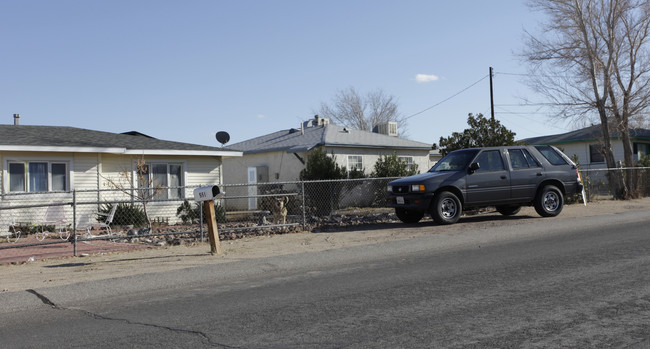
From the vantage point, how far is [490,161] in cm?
1348

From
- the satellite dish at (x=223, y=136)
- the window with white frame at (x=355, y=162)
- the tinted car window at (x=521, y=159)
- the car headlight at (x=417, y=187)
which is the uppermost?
the satellite dish at (x=223, y=136)

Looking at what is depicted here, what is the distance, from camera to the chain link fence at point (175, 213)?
41.1 feet

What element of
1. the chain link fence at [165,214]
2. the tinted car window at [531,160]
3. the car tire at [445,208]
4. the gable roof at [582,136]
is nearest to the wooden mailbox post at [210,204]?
the chain link fence at [165,214]

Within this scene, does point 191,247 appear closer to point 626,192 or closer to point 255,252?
point 255,252

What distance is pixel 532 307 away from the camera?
524 centimetres

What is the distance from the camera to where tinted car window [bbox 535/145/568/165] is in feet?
46.4

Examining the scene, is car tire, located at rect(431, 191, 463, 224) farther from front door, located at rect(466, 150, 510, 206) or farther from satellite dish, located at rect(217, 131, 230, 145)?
satellite dish, located at rect(217, 131, 230, 145)

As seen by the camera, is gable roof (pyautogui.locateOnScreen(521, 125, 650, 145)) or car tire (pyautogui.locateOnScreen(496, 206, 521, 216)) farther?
gable roof (pyautogui.locateOnScreen(521, 125, 650, 145))

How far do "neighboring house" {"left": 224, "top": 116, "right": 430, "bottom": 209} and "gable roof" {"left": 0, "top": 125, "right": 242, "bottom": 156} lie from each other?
15.1ft

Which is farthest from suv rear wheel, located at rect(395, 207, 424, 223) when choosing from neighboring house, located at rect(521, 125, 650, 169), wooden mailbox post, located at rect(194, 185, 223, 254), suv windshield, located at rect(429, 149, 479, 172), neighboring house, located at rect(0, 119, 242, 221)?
neighboring house, located at rect(521, 125, 650, 169)

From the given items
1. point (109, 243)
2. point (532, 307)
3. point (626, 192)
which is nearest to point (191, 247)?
point (109, 243)

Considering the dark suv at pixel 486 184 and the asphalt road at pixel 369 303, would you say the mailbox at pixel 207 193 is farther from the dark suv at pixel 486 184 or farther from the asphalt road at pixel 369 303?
the dark suv at pixel 486 184

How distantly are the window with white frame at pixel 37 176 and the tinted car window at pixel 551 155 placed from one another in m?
14.2

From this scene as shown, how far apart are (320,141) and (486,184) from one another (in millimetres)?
11884
